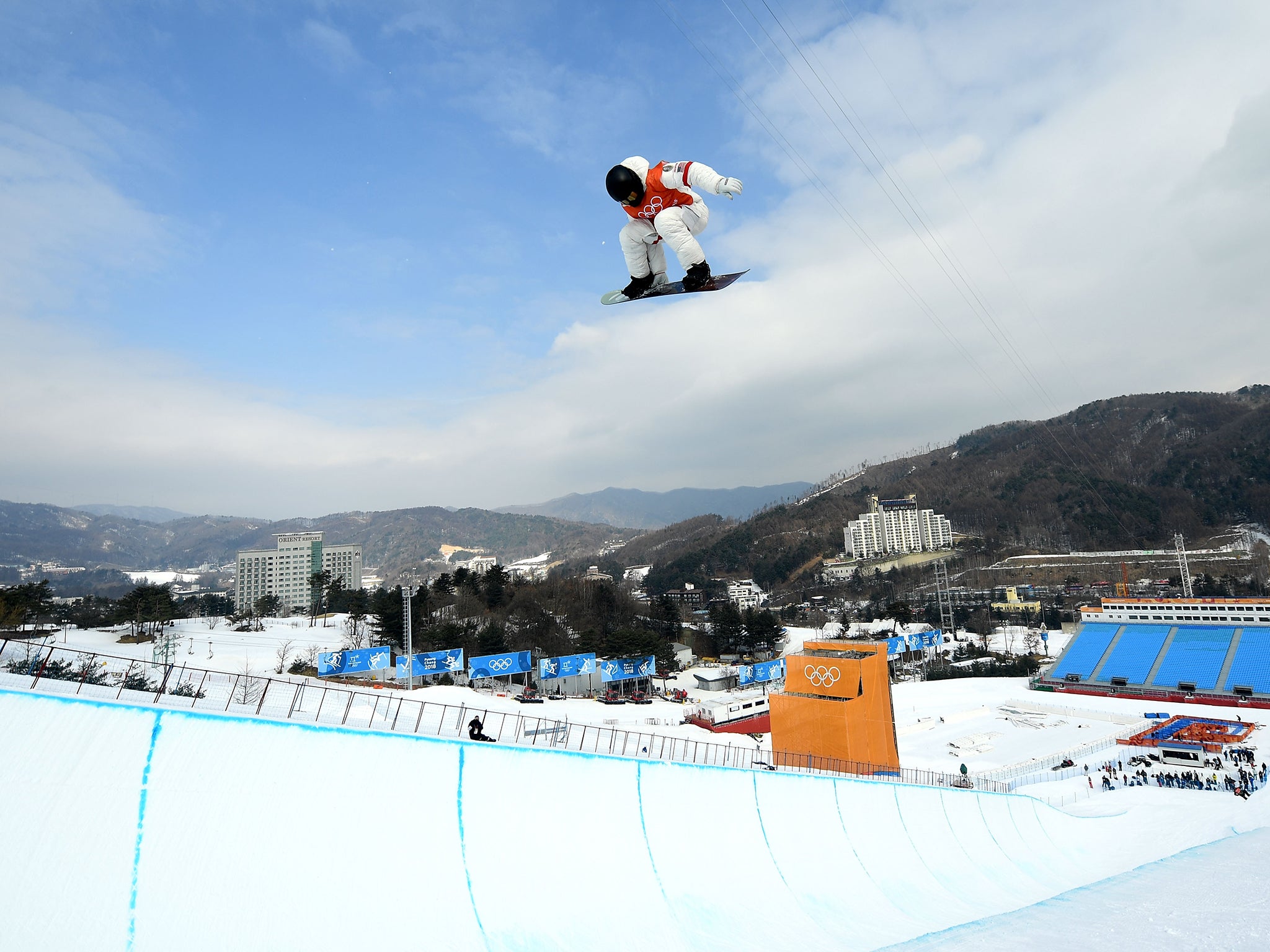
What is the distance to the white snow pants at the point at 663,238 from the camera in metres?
5.82

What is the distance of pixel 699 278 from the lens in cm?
627

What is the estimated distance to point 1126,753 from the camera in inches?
1027

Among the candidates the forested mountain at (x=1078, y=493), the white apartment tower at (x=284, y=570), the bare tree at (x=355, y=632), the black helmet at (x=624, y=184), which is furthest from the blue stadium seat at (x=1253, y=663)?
the white apartment tower at (x=284, y=570)

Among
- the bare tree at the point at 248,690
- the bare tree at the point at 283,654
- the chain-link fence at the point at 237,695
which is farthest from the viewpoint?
the bare tree at the point at 283,654

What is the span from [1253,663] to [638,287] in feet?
162

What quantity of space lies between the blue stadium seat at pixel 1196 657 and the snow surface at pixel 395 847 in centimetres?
3999

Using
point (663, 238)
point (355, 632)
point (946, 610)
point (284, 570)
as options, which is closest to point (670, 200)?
point (663, 238)

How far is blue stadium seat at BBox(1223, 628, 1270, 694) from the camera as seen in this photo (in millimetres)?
36094

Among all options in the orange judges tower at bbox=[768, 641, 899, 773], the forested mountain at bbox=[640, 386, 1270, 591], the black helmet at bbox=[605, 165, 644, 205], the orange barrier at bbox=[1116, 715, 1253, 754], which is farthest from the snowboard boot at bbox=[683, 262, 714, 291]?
the forested mountain at bbox=[640, 386, 1270, 591]

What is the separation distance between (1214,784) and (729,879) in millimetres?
22755

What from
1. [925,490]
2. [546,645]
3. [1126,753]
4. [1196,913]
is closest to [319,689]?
[1196,913]

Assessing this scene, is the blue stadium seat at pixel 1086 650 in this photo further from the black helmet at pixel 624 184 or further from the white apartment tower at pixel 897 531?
the white apartment tower at pixel 897 531

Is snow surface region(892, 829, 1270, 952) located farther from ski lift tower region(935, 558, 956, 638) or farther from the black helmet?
ski lift tower region(935, 558, 956, 638)

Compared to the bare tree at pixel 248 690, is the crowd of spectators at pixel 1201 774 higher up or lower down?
A: lower down
